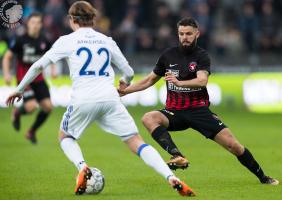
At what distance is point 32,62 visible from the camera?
637 inches

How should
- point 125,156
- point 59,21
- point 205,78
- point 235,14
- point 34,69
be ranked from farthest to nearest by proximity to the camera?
point 235,14 < point 59,21 < point 125,156 < point 205,78 < point 34,69

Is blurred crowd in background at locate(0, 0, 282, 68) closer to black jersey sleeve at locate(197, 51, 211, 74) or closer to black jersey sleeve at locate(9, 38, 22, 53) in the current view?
black jersey sleeve at locate(9, 38, 22, 53)

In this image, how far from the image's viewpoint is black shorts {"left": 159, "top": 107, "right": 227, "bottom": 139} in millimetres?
10109

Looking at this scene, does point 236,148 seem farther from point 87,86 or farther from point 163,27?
point 163,27

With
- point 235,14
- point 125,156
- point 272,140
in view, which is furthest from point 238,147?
point 235,14

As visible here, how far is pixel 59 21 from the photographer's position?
25062 mm

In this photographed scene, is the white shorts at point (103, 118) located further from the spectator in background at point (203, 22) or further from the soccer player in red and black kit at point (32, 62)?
the spectator in background at point (203, 22)

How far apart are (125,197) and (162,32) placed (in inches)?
677

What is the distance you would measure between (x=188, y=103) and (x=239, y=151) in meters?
0.90

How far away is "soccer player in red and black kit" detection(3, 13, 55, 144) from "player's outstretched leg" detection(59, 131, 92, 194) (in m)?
6.80

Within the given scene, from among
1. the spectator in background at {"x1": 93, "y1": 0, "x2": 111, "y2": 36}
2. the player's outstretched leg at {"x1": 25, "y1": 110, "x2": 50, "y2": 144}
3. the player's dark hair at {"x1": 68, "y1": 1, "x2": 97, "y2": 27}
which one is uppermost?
the player's dark hair at {"x1": 68, "y1": 1, "x2": 97, "y2": 27}

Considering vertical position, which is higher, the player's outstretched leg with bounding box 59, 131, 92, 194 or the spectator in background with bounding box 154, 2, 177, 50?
the player's outstretched leg with bounding box 59, 131, 92, 194

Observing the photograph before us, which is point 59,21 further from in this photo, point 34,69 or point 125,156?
point 34,69

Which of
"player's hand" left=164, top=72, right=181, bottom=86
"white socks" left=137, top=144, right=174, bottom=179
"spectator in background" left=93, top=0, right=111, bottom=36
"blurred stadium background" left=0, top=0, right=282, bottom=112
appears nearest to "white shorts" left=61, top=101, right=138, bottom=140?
"white socks" left=137, top=144, right=174, bottom=179
